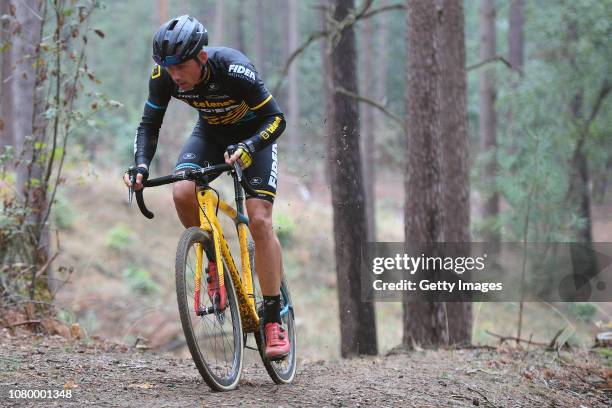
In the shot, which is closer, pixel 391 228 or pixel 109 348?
pixel 109 348

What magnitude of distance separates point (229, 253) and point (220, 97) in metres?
1.18

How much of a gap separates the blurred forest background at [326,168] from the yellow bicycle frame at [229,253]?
89.5 inches

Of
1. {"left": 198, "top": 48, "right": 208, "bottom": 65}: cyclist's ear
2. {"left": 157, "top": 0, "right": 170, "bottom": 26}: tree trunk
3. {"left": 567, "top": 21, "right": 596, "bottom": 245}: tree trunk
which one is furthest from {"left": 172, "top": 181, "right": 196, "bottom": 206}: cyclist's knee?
{"left": 157, "top": 0, "right": 170, "bottom": 26}: tree trunk

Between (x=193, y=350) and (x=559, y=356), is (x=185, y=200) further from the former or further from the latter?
(x=559, y=356)

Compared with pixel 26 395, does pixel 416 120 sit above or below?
above

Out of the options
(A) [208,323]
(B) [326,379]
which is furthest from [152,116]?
(B) [326,379]

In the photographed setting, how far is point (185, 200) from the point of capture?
5.32 m

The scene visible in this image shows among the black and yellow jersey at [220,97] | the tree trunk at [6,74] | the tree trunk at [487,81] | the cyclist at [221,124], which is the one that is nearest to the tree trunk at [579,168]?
the tree trunk at [487,81]

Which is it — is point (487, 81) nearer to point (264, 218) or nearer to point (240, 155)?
point (264, 218)

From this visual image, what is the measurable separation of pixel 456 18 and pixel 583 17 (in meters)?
9.42

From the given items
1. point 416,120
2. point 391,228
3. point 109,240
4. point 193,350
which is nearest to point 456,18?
point 416,120

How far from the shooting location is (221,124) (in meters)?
5.75

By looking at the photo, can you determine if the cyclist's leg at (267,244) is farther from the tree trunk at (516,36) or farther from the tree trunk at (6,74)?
the tree trunk at (516,36)

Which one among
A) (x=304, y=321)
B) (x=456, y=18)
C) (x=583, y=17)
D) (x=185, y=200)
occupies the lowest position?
(x=304, y=321)
